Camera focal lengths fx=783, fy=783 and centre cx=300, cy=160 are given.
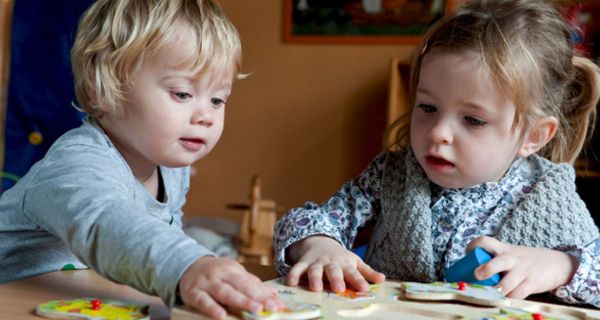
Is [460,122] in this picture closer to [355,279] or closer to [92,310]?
[355,279]

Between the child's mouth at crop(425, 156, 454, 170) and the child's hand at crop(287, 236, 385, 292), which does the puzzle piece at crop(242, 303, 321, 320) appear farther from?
the child's mouth at crop(425, 156, 454, 170)

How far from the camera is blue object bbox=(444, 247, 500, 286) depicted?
2.57 ft

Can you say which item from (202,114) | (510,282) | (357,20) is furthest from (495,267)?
(357,20)

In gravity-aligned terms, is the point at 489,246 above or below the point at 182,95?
below

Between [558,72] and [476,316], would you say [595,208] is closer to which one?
[558,72]

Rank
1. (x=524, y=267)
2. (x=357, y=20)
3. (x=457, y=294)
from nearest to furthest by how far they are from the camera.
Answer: (x=457, y=294)
(x=524, y=267)
(x=357, y=20)

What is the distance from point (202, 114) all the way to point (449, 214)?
326 mm

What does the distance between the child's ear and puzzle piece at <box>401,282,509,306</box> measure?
320 millimetres

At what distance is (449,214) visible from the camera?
3.17ft

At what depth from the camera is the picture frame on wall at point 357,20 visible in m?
3.09

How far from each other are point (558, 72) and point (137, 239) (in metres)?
0.61

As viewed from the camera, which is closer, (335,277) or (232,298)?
(232,298)

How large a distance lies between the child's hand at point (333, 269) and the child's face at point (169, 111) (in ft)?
0.65

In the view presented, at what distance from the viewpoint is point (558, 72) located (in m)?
1.00
